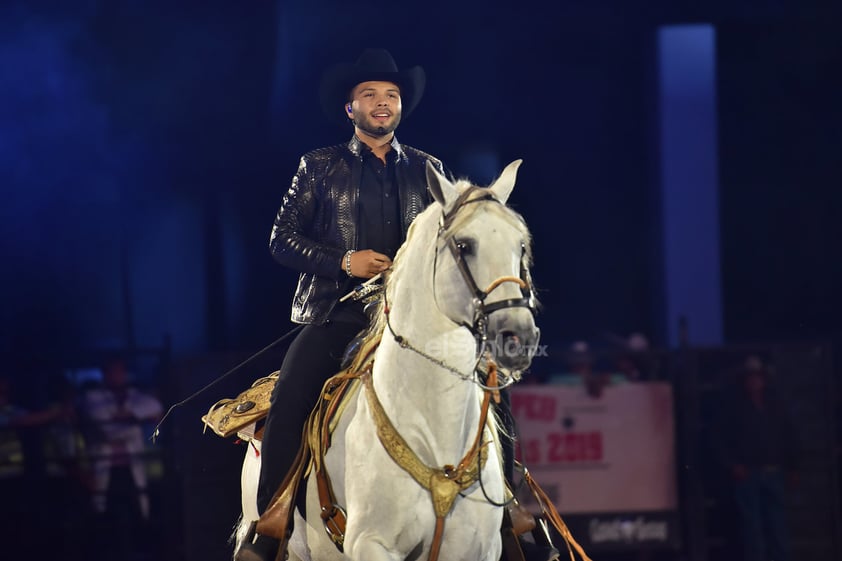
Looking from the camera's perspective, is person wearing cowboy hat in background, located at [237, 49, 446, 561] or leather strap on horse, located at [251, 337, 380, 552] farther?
person wearing cowboy hat in background, located at [237, 49, 446, 561]

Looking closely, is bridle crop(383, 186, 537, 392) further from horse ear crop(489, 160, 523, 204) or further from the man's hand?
the man's hand

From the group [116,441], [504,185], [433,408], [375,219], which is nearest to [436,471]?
[433,408]

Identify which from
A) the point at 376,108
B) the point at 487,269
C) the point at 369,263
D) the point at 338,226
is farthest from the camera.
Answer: the point at 376,108

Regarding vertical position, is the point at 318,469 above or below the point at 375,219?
below

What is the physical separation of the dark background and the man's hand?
17.9ft

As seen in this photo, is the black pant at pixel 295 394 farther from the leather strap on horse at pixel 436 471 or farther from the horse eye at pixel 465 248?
the horse eye at pixel 465 248

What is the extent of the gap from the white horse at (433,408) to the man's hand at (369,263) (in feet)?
0.75

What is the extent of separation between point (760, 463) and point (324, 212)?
16.4ft

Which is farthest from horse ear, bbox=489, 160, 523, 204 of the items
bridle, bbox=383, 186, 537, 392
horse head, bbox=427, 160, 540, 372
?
bridle, bbox=383, 186, 537, 392

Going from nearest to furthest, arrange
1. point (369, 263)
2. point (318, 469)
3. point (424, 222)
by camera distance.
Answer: point (424, 222), point (318, 469), point (369, 263)

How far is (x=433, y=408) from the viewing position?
3494 mm

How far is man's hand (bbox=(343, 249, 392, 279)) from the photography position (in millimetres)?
3930

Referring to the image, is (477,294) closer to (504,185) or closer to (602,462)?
(504,185)

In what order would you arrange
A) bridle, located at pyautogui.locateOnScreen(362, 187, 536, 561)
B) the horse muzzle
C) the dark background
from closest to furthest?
the horse muzzle, bridle, located at pyautogui.locateOnScreen(362, 187, 536, 561), the dark background
